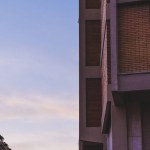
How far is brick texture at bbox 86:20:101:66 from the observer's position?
1105 inches

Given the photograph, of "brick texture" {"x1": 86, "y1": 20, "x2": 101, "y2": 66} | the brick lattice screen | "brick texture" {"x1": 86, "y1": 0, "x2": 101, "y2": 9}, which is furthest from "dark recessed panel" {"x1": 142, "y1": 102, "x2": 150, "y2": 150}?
Answer: "brick texture" {"x1": 86, "y1": 0, "x2": 101, "y2": 9}

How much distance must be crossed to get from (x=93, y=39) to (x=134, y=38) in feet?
32.7

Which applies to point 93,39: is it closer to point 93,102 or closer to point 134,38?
point 93,102

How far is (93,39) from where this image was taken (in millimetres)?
28375

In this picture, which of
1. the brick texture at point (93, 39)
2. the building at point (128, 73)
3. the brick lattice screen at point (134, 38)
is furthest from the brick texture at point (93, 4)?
the brick lattice screen at point (134, 38)

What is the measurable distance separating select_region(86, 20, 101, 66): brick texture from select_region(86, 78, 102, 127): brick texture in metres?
1.55

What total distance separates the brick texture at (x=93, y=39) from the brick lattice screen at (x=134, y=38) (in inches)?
358

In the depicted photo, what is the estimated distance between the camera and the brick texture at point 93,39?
28062mm

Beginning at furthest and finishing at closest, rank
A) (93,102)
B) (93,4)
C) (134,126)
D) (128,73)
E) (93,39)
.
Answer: (93,4)
(93,39)
(93,102)
(134,126)
(128,73)

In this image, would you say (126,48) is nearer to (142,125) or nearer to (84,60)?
(142,125)

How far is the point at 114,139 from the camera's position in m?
18.4

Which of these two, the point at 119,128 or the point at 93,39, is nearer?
the point at 119,128

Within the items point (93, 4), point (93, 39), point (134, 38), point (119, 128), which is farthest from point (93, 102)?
point (134, 38)

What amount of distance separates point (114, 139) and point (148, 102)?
189cm
